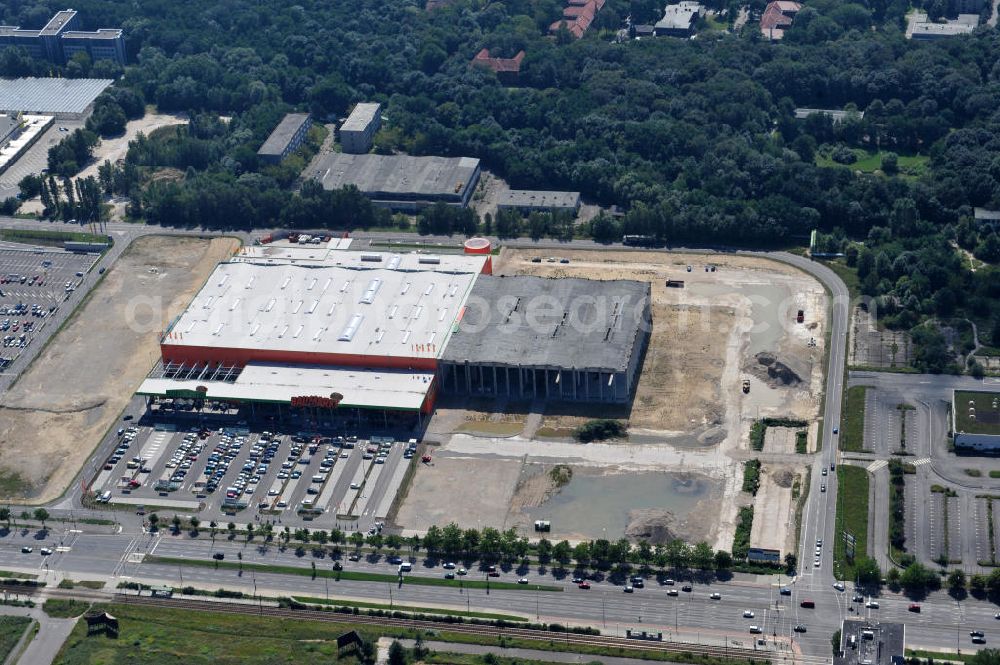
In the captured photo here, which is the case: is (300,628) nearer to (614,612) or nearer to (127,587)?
(127,587)

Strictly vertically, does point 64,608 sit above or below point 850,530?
above

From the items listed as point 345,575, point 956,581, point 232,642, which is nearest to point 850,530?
point 956,581

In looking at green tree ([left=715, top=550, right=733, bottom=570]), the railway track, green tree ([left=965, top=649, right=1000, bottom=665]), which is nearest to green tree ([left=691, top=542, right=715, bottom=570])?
green tree ([left=715, top=550, right=733, bottom=570])

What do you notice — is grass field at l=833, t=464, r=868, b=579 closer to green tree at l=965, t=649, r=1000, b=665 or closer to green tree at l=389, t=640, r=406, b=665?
green tree at l=965, t=649, r=1000, b=665

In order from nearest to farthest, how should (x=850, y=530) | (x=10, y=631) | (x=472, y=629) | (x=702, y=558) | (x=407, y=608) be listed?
(x=472, y=629) → (x=10, y=631) → (x=407, y=608) → (x=702, y=558) → (x=850, y=530)

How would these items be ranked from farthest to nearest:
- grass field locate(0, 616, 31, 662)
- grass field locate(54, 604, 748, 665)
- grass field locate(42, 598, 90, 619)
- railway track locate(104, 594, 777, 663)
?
grass field locate(42, 598, 90, 619), grass field locate(0, 616, 31, 662), grass field locate(54, 604, 748, 665), railway track locate(104, 594, 777, 663)

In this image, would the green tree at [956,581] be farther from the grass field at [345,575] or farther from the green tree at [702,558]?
the grass field at [345,575]

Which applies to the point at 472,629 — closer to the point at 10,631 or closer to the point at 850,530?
the point at 850,530
